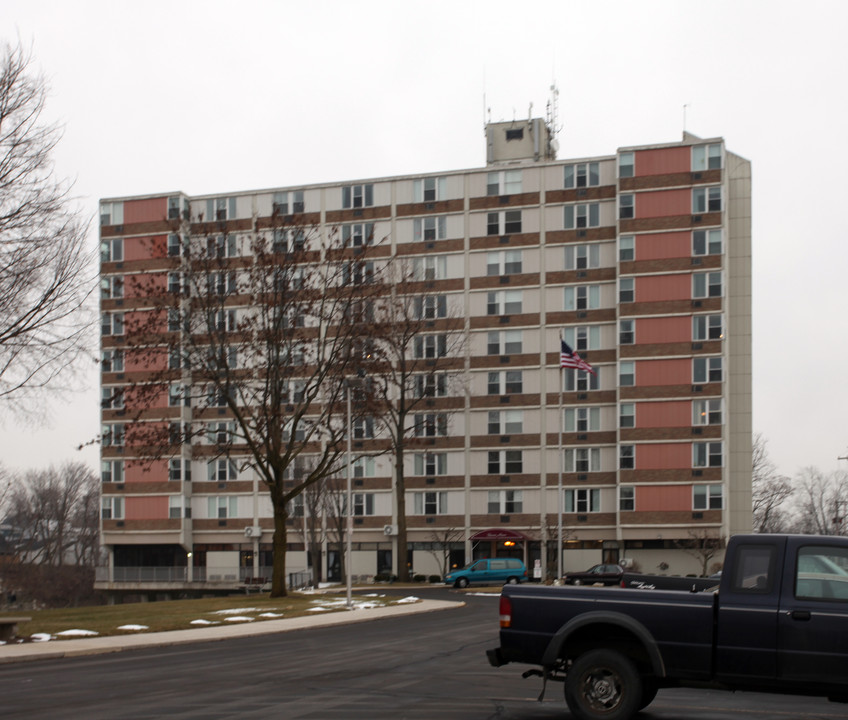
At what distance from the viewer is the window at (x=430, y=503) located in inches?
3174

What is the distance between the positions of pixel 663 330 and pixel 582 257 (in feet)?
27.4

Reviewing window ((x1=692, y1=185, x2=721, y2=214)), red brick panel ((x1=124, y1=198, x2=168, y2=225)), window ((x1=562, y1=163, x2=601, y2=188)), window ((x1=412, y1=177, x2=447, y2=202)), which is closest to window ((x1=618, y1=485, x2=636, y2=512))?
window ((x1=692, y1=185, x2=721, y2=214))

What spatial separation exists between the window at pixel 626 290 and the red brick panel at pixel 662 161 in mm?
7519

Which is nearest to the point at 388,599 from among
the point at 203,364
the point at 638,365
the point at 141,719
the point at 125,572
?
the point at 203,364

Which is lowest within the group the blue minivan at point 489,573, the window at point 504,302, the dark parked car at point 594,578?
the blue minivan at point 489,573

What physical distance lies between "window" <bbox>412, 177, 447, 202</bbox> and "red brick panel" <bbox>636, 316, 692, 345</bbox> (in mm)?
18301

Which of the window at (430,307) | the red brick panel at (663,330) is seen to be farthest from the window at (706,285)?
the window at (430,307)

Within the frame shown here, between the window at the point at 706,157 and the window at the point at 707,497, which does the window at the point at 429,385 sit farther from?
the window at the point at 706,157

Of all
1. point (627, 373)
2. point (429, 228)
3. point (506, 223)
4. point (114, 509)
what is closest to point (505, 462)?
point (627, 373)

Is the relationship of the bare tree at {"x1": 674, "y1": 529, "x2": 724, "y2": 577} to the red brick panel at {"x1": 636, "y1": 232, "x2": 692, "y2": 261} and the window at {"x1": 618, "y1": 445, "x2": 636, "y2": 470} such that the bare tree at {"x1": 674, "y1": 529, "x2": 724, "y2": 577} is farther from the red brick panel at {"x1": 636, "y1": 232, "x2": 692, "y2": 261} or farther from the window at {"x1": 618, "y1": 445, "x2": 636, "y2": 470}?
the red brick panel at {"x1": 636, "y1": 232, "x2": 692, "y2": 261}

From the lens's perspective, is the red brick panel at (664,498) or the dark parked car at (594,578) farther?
the red brick panel at (664,498)

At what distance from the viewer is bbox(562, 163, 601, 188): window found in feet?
262

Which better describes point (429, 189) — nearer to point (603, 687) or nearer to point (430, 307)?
Answer: point (430, 307)

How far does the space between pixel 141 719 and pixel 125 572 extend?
77.3 metres
